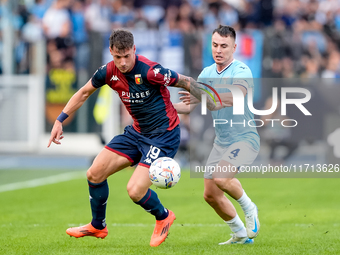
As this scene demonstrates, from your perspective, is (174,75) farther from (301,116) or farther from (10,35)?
(10,35)

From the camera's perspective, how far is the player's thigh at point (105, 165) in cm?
638

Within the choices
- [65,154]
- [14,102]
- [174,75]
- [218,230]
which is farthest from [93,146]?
[174,75]

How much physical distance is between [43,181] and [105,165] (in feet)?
25.3

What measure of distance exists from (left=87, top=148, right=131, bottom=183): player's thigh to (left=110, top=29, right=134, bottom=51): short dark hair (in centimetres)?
123

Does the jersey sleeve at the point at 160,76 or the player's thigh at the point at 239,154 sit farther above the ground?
the jersey sleeve at the point at 160,76

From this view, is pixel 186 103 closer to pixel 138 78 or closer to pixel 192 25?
pixel 138 78

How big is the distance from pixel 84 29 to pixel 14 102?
3.12m

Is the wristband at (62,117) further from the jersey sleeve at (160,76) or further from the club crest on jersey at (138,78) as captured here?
the jersey sleeve at (160,76)

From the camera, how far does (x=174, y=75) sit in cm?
630

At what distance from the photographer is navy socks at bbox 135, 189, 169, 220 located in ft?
20.8

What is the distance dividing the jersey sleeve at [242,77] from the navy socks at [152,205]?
63.0 inches

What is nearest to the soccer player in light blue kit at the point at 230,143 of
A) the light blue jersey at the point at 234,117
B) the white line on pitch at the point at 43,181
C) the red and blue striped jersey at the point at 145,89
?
the light blue jersey at the point at 234,117

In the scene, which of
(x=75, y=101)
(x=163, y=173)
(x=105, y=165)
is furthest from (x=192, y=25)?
(x=163, y=173)

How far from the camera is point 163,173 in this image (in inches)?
240
